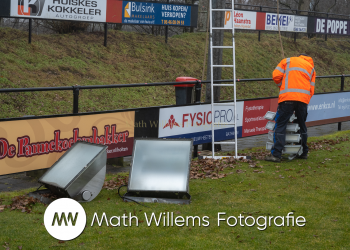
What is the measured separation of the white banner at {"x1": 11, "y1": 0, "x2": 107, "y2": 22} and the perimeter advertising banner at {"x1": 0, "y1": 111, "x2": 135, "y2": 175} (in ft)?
30.8

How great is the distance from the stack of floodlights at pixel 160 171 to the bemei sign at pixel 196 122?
8.08 feet

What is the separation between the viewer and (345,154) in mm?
9031

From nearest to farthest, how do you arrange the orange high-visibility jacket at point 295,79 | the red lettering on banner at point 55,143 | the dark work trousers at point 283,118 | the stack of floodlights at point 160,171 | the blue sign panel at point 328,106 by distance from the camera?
the stack of floodlights at point 160,171 < the red lettering on banner at point 55,143 < the orange high-visibility jacket at point 295,79 < the dark work trousers at point 283,118 < the blue sign panel at point 328,106

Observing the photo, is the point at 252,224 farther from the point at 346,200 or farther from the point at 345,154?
the point at 345,154

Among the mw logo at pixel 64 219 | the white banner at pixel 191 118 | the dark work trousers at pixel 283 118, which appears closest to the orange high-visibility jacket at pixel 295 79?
the dark work trousers at pixel 283 118

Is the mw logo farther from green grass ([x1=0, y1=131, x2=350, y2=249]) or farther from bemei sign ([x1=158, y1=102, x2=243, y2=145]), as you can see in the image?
bemei sign ([x1=158, y1=102, x2=243, y2=145])

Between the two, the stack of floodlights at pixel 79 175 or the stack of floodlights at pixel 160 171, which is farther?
the stack of floodlights at pixel 160 171

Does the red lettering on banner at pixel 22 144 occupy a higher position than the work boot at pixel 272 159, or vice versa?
the red lettering on banner at pixel 22 144

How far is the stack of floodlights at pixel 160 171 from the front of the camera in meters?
5.69

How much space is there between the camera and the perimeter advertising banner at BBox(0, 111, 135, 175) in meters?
6.54

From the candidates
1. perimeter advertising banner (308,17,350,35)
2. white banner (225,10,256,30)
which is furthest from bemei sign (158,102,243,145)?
perimeter advertising banner (308,17,350,35)

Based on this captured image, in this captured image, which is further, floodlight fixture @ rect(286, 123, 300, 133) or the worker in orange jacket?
floodlight fixture @ rect(286, 123, 300, 133)

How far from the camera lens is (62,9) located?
16.3 metres

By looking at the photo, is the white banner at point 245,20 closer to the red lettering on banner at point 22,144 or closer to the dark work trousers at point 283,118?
the dark work trousers at point 283,118
